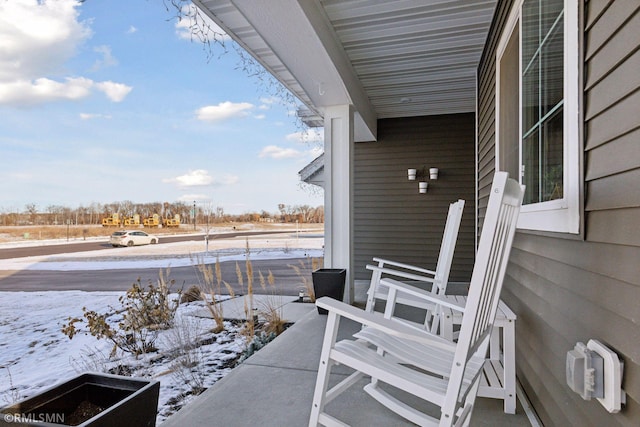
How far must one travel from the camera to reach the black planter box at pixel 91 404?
1301 millimetres

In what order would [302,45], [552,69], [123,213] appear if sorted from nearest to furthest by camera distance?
[552,69]
[302,45]
[123,213]

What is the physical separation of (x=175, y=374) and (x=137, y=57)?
9.09 m

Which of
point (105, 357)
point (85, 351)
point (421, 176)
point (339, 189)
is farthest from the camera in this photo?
point (421, 176)

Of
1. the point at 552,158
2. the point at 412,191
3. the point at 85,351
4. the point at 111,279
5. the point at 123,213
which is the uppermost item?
the point at 412,191

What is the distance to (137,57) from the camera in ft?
31.1

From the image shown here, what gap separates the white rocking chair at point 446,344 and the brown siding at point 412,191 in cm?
440

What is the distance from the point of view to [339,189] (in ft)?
14.6

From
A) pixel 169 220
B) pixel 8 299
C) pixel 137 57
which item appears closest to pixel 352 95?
pixel 169 220

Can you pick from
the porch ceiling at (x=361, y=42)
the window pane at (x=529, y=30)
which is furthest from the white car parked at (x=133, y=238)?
the window pane at (x=529, y=30)

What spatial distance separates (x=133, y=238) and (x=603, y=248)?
12701mm

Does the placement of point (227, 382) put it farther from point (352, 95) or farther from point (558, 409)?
point (352, 95)

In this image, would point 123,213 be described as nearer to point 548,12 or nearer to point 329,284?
point 329,284

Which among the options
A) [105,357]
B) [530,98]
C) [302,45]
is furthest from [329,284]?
[530,98]

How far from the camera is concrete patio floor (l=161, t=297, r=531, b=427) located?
1.88 metres
